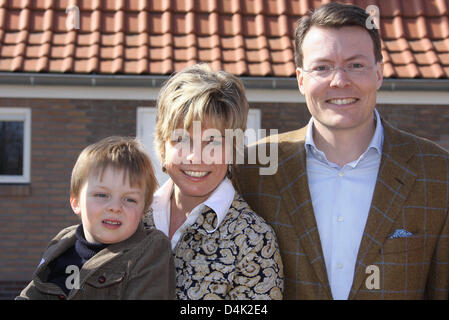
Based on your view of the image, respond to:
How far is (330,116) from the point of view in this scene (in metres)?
Answer: 2.64

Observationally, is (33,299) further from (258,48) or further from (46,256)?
(258,48)

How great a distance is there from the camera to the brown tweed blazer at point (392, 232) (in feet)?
8.20

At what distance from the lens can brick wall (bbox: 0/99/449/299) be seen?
7.00m

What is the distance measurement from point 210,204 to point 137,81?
4425 mm

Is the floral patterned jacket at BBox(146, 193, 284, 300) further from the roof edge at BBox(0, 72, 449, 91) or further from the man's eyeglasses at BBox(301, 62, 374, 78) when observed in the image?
the roof edge at BBox(0, 72, 449, 91)

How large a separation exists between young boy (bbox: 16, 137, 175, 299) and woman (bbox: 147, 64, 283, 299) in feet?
0.38

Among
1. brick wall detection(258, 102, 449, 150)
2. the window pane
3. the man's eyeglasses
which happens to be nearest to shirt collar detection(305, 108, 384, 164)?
the man's eyeglasses

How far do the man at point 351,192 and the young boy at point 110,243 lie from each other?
60 centimetres

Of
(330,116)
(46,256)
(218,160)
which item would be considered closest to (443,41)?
(330,116)

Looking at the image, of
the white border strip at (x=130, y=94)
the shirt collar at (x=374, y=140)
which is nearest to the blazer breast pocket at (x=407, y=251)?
the shirt collar at (x=374, y=140)

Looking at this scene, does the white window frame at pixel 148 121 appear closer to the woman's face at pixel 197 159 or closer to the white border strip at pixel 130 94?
the white border strip at pixel 130 94

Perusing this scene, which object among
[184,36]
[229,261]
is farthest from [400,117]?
[229,261]

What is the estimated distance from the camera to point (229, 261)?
7.53 ft

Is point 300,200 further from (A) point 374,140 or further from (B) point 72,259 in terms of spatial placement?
(B) point 72,259
